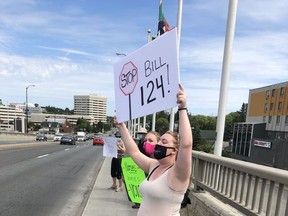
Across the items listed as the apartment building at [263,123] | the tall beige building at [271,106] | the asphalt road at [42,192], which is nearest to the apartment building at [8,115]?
the tall beige building at [271,106]

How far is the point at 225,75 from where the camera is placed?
25.1ft

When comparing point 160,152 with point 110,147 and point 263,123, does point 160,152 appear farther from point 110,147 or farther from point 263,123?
point 263,123

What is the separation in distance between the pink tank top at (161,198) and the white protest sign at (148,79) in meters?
0.61

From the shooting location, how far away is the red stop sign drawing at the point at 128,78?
11.3ft

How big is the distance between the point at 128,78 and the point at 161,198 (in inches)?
51.5

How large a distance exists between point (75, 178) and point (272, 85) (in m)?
82.8

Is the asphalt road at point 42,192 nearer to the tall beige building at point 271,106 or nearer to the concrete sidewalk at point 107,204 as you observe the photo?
the concrete sidewalk at point 107,204

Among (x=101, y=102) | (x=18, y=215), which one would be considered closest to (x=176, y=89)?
(x=18, y=215)

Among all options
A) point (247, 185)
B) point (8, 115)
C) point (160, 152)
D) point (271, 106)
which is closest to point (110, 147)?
point (247, 185)

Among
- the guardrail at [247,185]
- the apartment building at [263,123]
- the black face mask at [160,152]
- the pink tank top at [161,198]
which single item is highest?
the black face mask at [160,152]

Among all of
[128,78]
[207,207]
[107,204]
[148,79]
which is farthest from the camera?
[107,204]

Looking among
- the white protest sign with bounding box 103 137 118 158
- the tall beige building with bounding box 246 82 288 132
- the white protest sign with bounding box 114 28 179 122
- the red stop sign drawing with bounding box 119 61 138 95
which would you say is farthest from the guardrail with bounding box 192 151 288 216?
the tall beige building with bounding box 246 82 288 132

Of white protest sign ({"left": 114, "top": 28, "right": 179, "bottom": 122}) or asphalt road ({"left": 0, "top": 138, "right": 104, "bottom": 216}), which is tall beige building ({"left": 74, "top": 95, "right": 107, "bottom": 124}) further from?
white protest sign ({"left": 114, "top": 28, "right": 179, "bottom": 122})

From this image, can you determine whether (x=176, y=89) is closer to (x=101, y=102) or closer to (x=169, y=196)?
(x=169, y=196)
